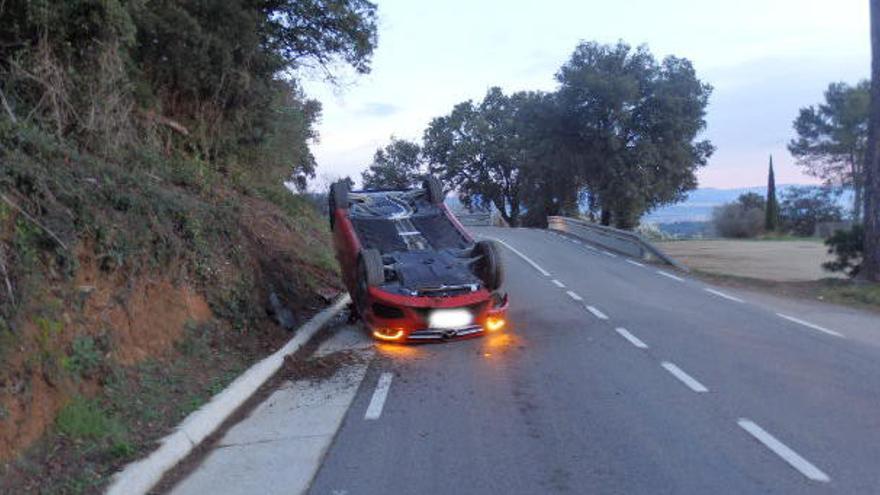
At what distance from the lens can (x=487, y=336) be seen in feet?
37.8

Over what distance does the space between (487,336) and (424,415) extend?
161 inches

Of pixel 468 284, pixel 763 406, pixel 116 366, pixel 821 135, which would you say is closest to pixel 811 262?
pixel 468 284

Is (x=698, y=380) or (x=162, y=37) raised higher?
(x=162, y=37)

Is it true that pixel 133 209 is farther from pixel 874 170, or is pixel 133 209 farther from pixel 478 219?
pixel 478 219

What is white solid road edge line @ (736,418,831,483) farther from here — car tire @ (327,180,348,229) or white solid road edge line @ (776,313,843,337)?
car tire @ (327,180,348,229)

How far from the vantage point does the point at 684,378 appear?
875cm

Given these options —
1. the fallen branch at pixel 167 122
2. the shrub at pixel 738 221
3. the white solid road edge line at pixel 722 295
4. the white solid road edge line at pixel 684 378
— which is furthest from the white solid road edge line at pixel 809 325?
the shrub at pixel 738 221

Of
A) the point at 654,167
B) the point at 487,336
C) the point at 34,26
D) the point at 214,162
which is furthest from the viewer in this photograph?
the point at 654,167

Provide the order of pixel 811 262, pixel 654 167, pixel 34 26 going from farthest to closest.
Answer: pixel 654 167
pixel 811 262
pixel 34 26

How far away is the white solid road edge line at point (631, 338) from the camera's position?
10.7 m

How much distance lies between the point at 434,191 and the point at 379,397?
19.8 ft

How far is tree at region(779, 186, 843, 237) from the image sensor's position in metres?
58.2

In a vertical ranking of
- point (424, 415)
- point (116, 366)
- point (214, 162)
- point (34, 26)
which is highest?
point (34, 26)

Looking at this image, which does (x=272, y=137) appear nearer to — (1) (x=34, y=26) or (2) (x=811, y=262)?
(1) (x=34, y=26)
